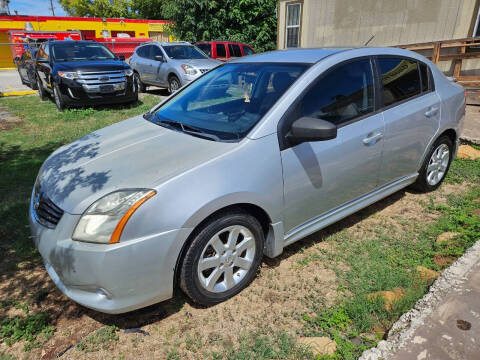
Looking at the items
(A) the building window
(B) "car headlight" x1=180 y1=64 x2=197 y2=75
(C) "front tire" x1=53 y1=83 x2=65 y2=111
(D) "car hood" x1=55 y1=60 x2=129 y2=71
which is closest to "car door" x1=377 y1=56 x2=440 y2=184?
(B) "car headlight" x1=180 y1=64 x2=197 y2=75

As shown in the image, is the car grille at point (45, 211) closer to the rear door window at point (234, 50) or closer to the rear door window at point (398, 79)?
the rear door window at point (398, 79)

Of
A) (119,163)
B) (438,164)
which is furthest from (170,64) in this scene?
(119,163)

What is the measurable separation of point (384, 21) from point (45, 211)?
11.8 metres

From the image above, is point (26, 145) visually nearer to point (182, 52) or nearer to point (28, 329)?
point (28, 329)

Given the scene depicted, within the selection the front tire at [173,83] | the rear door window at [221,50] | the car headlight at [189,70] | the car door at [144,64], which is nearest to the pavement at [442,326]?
the car headlight at [189,70]

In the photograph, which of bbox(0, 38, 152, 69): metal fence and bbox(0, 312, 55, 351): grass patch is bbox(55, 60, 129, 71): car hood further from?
bbox(0, 38, 152, 69): metal fence

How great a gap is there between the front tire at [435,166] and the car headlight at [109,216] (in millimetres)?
3234

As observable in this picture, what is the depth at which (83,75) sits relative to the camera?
26.5 ft

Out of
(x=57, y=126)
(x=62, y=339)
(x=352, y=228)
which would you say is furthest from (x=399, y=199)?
(x=57, y=126)

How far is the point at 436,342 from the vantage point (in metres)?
2.02

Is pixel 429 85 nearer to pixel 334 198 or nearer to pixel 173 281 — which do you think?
pixel 334 198

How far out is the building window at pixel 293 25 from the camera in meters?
14.2

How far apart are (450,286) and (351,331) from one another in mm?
821

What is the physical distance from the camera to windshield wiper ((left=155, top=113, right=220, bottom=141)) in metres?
2.62
